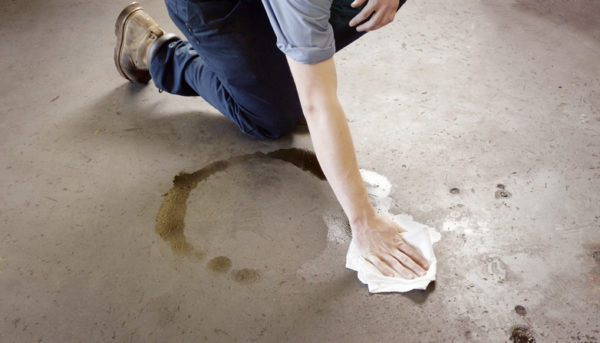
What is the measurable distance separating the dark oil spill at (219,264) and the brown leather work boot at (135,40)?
0.85 m

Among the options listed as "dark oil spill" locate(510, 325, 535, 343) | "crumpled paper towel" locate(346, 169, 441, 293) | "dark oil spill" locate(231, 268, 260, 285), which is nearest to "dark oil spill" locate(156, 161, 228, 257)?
"dark oil spill" locate(231, 268, 260, 285)

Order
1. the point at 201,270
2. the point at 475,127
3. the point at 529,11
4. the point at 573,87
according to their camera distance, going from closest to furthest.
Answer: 1. the point at 201,270
2. the point at 475,127
3. the point at 573,87
4. the point at 529,11

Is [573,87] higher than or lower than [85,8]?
lower

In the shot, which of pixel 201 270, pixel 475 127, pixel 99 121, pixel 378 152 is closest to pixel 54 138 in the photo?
pixel 99 121

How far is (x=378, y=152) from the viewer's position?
152 centimetres

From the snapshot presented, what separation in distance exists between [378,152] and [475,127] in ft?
1.18

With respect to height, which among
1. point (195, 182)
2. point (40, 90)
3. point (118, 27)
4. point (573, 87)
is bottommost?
point (573, 87)

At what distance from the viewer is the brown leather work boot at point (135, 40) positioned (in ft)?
5.61

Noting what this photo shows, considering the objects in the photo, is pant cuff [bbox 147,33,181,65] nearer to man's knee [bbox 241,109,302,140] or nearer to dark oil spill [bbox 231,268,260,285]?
man's knee [bbox 241,109,302,140]

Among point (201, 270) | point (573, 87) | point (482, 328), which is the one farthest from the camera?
point (573, 87)

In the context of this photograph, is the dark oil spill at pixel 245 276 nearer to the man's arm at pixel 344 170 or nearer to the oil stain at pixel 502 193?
the man's arm at pixel 344 170

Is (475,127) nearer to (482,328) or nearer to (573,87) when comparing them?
(573,87)

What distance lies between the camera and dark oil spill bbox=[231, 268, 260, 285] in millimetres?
1205

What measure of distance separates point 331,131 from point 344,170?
0.35 ft
